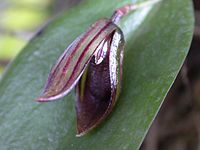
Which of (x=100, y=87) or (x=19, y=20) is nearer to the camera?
(x=100, y=87)

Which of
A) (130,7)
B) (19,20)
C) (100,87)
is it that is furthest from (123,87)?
(19,20)

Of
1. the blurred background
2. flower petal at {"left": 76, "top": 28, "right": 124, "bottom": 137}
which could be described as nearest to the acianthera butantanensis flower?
flower petal at {"left": 76, "top": 28, "right": 124, "bottom": 137}

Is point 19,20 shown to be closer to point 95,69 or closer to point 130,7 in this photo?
point 130,7

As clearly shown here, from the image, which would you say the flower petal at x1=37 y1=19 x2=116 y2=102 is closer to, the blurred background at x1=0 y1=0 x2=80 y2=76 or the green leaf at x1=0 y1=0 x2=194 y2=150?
the green leaf at x1=0 y1=0 x2=194 y2=150

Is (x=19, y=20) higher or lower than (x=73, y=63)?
lower

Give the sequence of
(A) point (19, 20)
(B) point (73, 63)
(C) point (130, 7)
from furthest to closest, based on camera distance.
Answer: (A) point (19, 20)
(C) point (130, 7)
(B) point (73, 63)

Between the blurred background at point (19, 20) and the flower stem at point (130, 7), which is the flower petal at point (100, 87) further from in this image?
the blurred background at point (19, 20)

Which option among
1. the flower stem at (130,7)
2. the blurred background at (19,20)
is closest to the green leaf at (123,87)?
the flower stem at (130,7)

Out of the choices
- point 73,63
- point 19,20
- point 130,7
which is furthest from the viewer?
point 19,20
